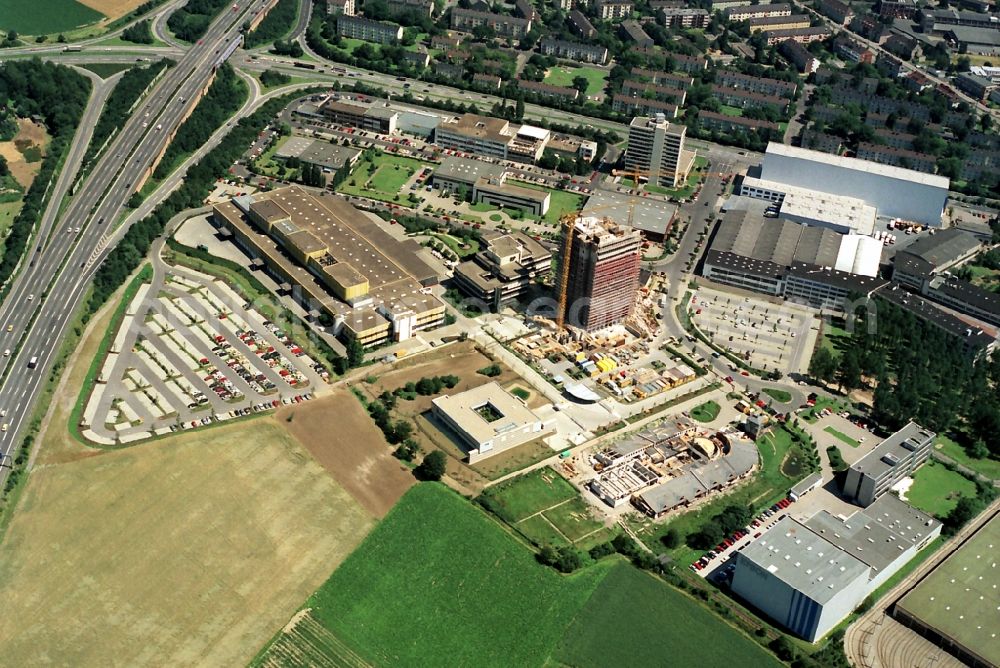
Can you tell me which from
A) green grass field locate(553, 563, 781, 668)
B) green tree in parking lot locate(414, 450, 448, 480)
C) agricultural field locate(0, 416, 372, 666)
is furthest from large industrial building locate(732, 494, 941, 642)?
agricultural field locate(0, 416, 372, 666)

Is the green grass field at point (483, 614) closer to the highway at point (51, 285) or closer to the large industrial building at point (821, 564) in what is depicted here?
the large industrial building at point (821, 564)

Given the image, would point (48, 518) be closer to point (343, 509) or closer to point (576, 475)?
point (343, 509)

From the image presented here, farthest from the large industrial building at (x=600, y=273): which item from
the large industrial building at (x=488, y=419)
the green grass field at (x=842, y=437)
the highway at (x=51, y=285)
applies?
the highway at (x=51, y=285)

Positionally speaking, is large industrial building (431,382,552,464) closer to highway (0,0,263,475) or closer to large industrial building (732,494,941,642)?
large industrial building (732,494,941,642)

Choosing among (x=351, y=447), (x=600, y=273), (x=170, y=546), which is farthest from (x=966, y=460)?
(x=170, y=546)

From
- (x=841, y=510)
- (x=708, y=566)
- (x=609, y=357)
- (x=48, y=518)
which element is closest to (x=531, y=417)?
(x=609, y=357)

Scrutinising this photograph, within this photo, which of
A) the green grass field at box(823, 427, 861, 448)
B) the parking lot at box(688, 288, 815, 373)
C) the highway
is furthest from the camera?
the parking lot at box(688, 288, 815, 373)

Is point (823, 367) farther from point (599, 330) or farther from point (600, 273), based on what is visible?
point (600, 273)
